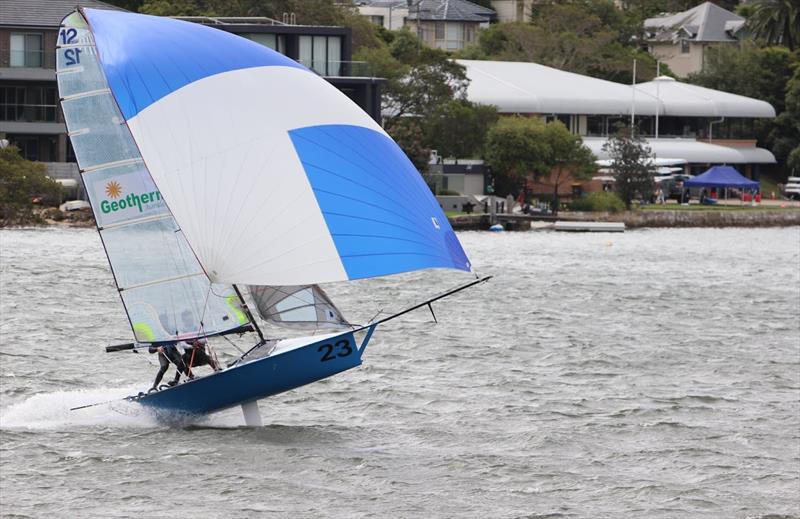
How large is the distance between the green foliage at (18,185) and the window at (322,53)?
43.2ft

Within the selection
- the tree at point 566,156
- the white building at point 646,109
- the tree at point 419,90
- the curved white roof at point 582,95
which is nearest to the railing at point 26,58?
the tree at point 419,90

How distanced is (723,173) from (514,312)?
47864mm

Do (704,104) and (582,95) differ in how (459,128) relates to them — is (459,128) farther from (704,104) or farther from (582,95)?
(704,104)

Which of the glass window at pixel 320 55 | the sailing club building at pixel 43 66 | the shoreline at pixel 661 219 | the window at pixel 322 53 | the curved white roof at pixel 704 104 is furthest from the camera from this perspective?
the curved white roof at pixel 704 104

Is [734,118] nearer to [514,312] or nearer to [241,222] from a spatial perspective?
[514,312]

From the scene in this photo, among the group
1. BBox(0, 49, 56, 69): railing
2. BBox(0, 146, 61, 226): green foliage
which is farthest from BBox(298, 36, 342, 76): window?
BBox(0, 146, 61, 226): green foliage

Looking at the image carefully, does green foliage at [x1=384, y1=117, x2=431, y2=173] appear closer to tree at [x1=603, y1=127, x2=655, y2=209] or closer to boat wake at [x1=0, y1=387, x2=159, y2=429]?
tree at [x1=603, y1=127, x2=655, y2=209]

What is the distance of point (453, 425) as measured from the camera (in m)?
19.4

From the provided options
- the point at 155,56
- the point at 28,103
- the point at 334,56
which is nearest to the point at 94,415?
the point at 155,56

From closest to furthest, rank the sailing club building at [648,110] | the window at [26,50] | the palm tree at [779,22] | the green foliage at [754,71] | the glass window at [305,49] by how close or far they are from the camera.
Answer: the window at [26,50], the glass window at [305,49], the sailing club building at [648,110], the green foliage at [754,71], the palm tree at [779,22]

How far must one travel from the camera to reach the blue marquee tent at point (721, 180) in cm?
7900

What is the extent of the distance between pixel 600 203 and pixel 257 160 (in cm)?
5476

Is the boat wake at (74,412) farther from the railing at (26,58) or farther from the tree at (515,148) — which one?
the tree at (515,148)

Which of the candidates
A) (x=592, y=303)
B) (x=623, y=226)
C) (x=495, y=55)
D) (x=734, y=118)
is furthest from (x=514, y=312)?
(x=495, y=55)
